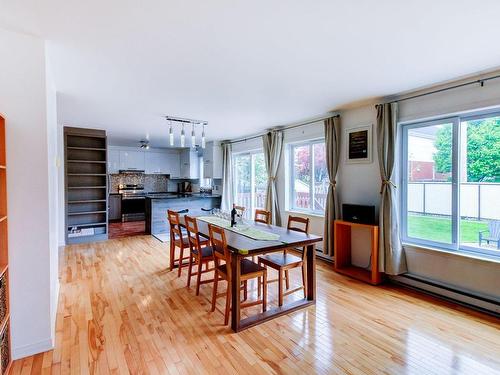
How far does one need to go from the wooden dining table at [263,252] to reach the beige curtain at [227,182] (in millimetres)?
3643

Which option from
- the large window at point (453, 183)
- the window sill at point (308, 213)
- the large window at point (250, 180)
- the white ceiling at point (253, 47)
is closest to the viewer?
the white ceiling at point (253, 47)

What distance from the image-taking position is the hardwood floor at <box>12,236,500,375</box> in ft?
6.45

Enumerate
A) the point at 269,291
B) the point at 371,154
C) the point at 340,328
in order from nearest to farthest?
the point at 340,328 < the point at 269,291 < the point at 371,154

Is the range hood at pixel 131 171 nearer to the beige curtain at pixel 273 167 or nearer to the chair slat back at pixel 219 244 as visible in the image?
the beige curtain at pixel 273 167

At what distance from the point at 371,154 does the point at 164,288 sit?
10.8 feet

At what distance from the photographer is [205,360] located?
2021mm

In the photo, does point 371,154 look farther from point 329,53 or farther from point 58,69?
point 58,69

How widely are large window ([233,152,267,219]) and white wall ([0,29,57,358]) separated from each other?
442 centimetres

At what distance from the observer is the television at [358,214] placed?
3.58m

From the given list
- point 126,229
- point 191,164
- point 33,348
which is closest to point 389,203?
point 33,348

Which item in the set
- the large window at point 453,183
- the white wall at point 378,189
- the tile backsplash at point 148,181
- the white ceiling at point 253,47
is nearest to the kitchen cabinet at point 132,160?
Answer: the tile backsplash at point 148,181

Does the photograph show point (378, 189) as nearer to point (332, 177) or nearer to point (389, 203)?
point (389, 203)

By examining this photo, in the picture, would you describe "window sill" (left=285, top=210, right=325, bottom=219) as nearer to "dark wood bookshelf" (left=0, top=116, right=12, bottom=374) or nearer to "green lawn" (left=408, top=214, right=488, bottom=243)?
"green lawn" (left=408, top=214, right=488, bottom=243)

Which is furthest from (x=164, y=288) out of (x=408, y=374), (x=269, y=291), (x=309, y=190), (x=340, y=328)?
(x=309, y=190)
